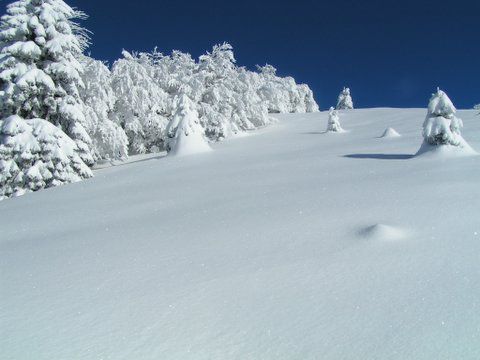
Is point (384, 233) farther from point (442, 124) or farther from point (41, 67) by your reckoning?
point (41, 67)

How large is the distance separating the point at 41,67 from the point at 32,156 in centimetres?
425

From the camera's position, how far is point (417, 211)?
Answer: 17.1 ft

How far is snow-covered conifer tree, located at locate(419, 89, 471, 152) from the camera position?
33.4 ft

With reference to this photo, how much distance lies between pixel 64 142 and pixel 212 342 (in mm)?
13106

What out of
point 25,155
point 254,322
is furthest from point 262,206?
point 25,155

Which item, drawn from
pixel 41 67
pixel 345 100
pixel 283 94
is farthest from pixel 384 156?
pixel 345 100

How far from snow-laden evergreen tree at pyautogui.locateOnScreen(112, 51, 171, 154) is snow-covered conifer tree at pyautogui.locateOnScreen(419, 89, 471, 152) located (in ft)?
58.1

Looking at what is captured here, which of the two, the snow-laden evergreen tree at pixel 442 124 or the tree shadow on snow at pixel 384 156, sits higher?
the snow-laden evergreen tree at pixel 442 124

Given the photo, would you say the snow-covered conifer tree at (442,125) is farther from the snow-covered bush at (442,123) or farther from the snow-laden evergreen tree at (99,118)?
the snow-laden evergreen tree at (99,118)

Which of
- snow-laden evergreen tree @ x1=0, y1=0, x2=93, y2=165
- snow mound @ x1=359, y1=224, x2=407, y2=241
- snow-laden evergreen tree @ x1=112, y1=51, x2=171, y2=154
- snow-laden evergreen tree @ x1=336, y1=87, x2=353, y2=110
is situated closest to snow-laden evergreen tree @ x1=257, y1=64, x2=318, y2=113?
snow-laden evergreen tree @ x1=336, y1=87, x2=353, y2=110

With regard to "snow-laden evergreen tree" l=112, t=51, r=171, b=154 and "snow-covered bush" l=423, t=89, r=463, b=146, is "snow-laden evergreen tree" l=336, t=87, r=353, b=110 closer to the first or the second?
"snow-laden evergreen tree" l=112, t=51, r=171, b=154

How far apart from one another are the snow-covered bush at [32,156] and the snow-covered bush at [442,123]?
38.3ft

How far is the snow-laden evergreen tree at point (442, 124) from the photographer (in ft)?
33.4

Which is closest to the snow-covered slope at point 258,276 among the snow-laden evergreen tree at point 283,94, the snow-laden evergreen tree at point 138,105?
the snow-laden evergreen tree at point 138,105
